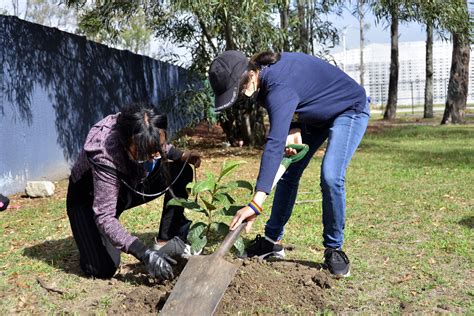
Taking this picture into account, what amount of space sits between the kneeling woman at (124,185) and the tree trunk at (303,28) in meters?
8.06

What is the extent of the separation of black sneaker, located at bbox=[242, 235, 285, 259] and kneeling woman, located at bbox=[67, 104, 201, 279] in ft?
1.63

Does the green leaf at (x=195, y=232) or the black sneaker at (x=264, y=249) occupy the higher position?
the green leaf at (x=195, y=232)

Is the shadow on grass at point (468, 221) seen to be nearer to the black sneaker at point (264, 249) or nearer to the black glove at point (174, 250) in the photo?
the black sneaker at point (264, 249)

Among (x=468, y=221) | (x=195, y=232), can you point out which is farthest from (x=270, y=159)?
(x=468, y=221)

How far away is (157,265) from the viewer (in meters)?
3.49

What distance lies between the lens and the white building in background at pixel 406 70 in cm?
4603

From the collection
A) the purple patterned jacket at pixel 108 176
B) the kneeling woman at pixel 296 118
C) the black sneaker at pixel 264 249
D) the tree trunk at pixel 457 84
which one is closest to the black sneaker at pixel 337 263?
the kneeling woman at pixel 296 118

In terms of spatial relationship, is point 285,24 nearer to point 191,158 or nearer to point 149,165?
point 191,158

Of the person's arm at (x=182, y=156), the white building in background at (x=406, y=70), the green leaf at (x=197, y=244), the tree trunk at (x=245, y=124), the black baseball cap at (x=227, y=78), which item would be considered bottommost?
the white building in background at (x=406, y=70)

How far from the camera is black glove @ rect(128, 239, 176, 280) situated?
11.5 ft

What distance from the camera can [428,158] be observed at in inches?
413

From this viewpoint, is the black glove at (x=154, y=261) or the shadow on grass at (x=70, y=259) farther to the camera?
the shadow on grass at (x=70, y=259)

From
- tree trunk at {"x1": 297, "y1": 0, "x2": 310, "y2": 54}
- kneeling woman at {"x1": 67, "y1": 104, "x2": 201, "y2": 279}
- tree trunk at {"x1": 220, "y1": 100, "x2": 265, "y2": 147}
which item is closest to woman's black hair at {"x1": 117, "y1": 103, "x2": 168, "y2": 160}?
kneeling woman at {"x1": 67, "y1": 104, "x2": 201, "y2": 279}

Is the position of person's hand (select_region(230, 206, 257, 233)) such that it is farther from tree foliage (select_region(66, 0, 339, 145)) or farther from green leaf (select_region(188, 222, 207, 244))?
tree foliage (select_region(66, 0, 339, 145))
